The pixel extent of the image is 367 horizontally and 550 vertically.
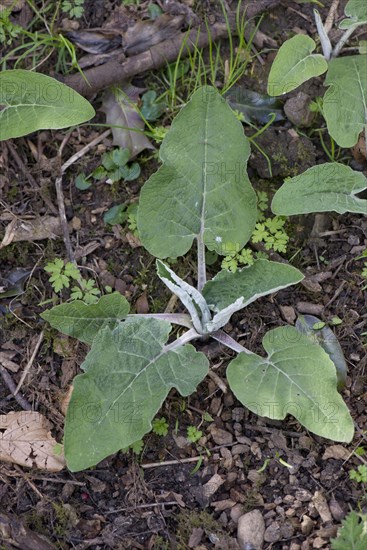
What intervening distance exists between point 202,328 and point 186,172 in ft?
2.57

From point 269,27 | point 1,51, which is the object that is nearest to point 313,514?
point 269,27

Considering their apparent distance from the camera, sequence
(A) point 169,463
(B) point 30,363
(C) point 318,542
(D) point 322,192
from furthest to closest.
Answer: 1. (B) point 30,363
2. (D) point 322,192
3. (A) point 169,463
4. (C) point 318,542

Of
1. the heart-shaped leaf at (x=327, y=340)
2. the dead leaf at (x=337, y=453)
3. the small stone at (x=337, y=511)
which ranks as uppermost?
the heart-shaped leaf at (x=327, y=340)

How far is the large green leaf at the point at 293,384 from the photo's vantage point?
303cm

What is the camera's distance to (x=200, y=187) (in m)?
3.43

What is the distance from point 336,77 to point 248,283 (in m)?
1.26

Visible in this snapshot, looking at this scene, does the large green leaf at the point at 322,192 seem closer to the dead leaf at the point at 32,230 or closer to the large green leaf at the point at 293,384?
the large green leaf at the point at 293,384

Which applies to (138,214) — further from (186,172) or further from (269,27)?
(269,27)

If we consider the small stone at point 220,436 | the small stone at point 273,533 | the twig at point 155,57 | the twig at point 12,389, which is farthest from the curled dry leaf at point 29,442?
the twig at point 155,57

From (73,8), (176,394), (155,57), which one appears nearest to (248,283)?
(176,394)

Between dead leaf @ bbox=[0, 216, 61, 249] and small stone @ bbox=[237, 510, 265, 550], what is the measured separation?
5.93 feet

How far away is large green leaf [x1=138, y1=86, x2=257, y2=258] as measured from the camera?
334 centimetres

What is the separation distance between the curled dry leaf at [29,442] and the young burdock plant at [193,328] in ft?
1.26

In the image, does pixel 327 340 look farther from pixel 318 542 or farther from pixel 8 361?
pixel 8 361
